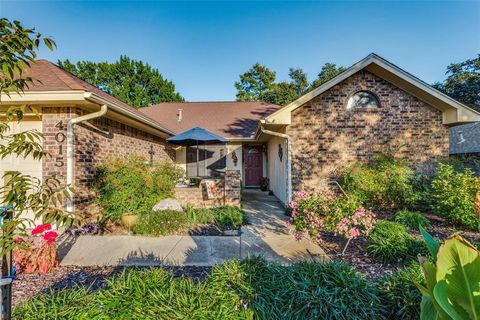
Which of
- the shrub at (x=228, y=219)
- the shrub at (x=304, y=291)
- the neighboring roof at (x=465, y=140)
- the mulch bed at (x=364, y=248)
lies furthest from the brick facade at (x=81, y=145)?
the neighboring roof at (x=465, y=140)

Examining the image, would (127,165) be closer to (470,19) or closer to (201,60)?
(201,60)

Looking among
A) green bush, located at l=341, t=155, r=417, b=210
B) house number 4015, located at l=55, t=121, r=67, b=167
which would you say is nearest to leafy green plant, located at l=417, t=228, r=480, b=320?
green bush, located at l=341, t=155, r=417, b=210

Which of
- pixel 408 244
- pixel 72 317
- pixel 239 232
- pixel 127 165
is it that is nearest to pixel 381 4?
pixel 408 244

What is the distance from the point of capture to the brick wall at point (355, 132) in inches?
305

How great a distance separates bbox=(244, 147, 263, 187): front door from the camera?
13.7 metres

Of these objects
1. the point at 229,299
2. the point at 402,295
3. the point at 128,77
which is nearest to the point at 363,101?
the point at 402,295

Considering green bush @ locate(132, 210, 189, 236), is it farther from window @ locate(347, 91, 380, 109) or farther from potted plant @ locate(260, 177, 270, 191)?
potted plant @ locate(260, 177, 270, 191)

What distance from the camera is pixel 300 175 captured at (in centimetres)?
777

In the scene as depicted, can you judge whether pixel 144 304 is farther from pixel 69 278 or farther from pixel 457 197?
pixel 457 197

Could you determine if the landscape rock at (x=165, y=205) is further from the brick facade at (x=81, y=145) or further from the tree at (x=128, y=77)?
the tree at (x=128, y=77)

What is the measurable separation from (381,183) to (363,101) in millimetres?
2674

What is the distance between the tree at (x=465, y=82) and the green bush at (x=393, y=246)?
1277 inches

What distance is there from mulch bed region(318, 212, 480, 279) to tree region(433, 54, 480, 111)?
97.3 ft

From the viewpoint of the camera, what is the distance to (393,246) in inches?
162
